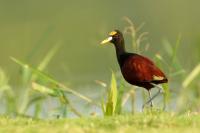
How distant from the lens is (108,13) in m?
33.4

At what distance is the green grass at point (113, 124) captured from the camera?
757cm

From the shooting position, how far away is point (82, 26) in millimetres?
32250

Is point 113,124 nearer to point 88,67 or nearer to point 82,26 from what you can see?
point 88,67

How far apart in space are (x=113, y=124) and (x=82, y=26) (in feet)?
80.6

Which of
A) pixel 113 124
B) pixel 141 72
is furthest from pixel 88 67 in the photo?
pixel 113 124

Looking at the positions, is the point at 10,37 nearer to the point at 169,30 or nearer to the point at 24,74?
the point at 169,30

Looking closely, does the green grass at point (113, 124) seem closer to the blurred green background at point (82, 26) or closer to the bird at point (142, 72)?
the bird at point (142, 72)

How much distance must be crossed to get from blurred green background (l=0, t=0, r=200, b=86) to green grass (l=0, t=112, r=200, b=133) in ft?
40.8

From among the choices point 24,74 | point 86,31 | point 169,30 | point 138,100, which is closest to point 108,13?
point 86,31

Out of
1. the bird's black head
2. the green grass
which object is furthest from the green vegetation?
the bird's black head

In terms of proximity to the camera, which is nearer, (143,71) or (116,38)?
(143,71)

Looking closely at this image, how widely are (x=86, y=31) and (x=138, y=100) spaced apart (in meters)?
15.5

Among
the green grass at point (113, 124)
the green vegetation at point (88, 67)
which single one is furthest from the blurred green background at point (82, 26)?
the green grass at point (113, 124)

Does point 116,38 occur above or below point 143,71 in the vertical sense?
above
